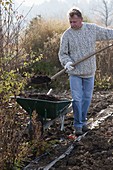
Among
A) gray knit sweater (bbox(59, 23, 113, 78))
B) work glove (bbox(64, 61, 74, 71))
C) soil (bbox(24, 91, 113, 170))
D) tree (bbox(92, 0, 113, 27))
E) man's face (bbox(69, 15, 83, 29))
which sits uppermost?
tree (bbox(92, 0, 113, 27))

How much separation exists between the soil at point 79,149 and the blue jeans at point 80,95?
0.87ft

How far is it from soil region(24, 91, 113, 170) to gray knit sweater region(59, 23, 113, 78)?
92 cm

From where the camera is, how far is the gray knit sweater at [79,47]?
582 cm

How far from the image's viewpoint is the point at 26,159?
479 cm

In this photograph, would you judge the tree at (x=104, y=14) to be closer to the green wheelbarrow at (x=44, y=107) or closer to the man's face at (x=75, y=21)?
the man's face at (x=75, y=21)

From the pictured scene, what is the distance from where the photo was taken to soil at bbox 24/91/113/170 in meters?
4.60

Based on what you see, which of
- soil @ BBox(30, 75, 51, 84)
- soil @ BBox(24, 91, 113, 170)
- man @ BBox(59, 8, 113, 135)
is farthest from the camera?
soil @ BBox(30, 75, 51, 84)

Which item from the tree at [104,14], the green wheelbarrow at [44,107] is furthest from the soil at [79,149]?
the tree at [104,14]

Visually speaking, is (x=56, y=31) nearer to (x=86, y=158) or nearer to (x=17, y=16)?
(x=17, y=16)

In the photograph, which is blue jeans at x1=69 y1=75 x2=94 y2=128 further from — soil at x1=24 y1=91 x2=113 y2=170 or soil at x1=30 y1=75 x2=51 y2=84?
soil at x1=30 y1=75 x2=51 y2=84

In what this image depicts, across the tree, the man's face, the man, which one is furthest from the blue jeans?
the tree

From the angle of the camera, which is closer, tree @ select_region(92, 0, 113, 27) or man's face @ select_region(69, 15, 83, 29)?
man's face @ select_region(69, 15, 83, 29)

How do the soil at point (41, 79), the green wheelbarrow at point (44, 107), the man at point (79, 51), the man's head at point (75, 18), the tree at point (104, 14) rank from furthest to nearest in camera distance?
the tree at point (104, 14) → the soil at point (41, 79) → the man at point (79, 51) → the man's head at point (75, 18) → the green wheelbarrow at point (44, 107)

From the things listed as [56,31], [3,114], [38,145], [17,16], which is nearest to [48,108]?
[38,145]
